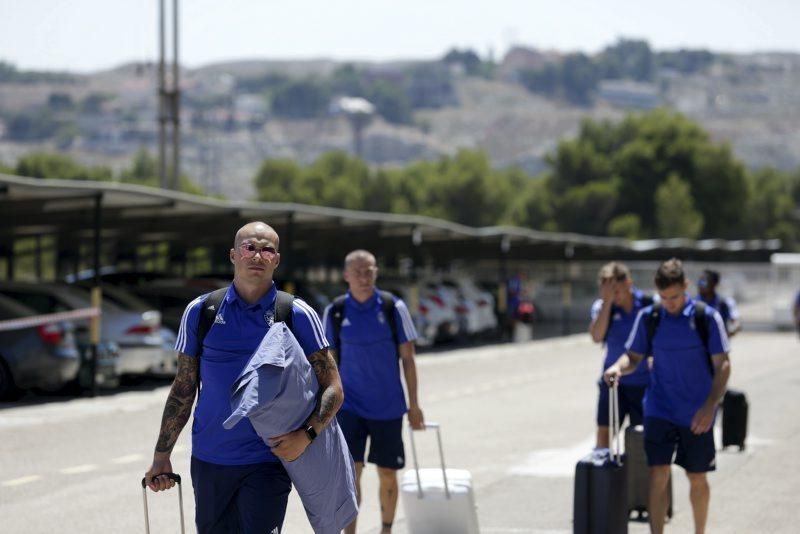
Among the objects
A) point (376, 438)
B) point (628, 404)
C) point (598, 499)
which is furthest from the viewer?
point (628, 404)

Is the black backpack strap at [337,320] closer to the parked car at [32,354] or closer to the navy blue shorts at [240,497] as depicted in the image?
the navy blue shorts at [240,497]

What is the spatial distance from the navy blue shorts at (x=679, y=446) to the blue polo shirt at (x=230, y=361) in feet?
10.7

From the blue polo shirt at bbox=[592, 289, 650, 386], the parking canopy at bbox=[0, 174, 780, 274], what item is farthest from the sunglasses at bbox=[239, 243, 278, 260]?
the parking canopy at bbox=[0, 174, 780, 274]

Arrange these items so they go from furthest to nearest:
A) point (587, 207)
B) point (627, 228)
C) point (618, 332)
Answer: point (587, 207)
point (627, 228)
point (618, 332)

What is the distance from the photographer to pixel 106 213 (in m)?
25.3

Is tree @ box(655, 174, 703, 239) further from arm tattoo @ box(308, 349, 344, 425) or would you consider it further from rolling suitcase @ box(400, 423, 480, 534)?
arm tattoo @ box(308, 349, 344, 425)

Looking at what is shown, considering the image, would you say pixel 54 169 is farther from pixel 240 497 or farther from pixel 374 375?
pixel 240 497

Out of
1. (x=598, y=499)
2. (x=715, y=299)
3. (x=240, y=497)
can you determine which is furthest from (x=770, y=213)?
(x=240, y=497)

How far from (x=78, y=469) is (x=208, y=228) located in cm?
1774

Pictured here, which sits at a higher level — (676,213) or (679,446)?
(679,446)

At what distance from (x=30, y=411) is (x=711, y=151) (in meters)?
83.9

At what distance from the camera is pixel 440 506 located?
812 cm

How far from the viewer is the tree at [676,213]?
91.1 m

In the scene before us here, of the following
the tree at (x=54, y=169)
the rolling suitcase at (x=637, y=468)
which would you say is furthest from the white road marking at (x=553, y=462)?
the tree at (x=54, y=169)
